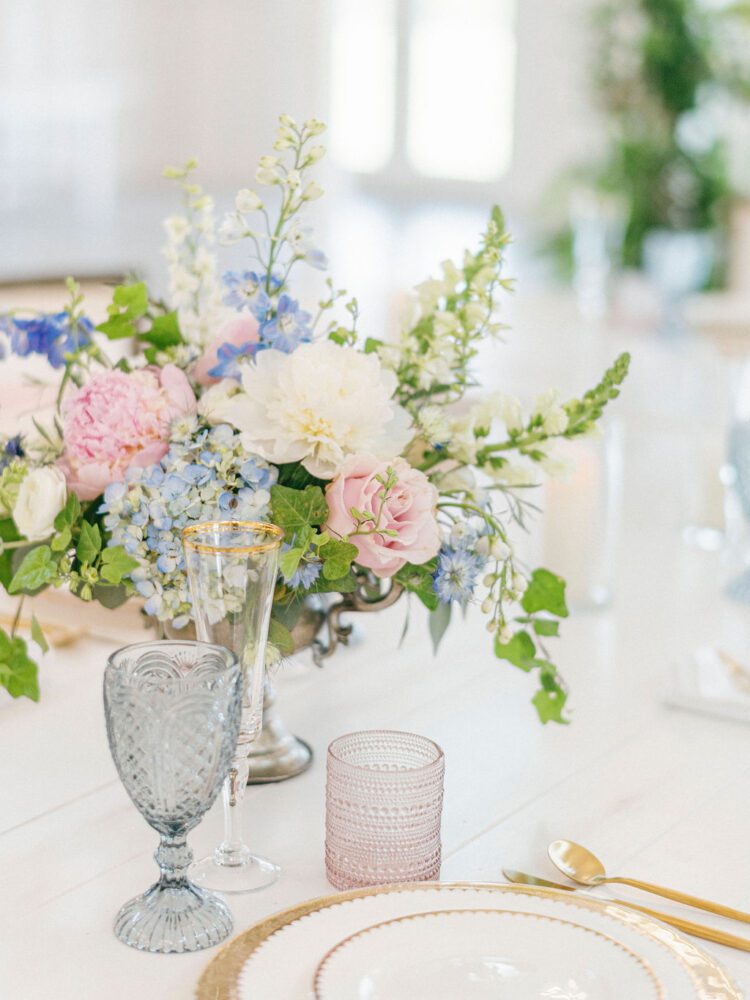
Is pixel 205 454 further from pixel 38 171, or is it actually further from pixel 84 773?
pixel 38 171

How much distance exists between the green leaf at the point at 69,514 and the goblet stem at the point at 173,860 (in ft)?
0.75

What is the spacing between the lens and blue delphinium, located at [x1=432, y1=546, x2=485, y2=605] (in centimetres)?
90

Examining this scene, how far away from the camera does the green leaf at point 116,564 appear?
85 cm

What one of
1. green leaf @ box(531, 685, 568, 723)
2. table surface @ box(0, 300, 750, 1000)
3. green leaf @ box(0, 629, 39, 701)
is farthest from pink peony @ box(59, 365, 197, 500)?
green leaf @ box(531, 685, 568, 723)

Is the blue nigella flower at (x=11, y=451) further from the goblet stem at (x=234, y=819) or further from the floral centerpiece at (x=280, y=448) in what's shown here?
the goblet stem at (x=234, y=819)

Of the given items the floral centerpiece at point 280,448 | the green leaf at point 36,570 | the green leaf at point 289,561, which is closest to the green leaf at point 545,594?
the floral centerpiece at point 280,448

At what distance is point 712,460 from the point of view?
1699mm

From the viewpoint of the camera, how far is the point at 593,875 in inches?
32.8

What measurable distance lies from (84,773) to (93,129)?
3235mm

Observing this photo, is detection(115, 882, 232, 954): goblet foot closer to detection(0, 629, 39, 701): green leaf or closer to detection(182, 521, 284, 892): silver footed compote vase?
detection(182, 521, 284, 892): silver footed compote vase

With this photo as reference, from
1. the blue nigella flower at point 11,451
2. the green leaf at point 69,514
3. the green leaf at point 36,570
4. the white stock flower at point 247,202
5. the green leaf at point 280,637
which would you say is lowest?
the green leaf at point 280,637

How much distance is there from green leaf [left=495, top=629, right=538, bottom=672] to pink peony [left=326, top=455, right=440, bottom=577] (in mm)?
163

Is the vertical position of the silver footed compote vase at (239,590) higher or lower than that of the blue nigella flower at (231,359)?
lower

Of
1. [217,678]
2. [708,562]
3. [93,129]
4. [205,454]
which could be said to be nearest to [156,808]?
[217,678]
